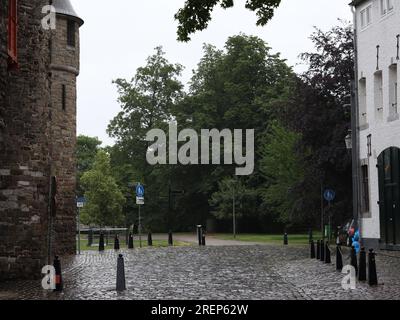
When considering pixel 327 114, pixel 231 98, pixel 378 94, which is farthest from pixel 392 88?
pixel 231 98

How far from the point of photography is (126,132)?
6544 cm

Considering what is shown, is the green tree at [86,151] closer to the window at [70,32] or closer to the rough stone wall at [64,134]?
the window at [70,32]

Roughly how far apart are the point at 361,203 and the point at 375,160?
91.1 inches

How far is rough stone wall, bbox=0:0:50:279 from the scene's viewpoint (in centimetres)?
1820

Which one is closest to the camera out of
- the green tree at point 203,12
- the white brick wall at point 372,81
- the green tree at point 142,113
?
the green tree at point 203,12

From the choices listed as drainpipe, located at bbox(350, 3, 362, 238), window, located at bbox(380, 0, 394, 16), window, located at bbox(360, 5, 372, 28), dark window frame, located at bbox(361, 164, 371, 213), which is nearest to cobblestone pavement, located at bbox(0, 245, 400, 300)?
drainpipe, located at bbox(350, 3, 362, 238)

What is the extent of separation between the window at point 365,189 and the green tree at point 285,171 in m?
8.35

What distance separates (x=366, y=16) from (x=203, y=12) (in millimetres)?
18449

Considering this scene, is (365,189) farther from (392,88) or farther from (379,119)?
(392,88)

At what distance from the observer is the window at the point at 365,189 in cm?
3050

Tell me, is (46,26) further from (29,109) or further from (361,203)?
(361,203)

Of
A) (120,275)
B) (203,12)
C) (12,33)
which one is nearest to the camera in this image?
(203,12)

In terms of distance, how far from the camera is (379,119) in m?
29.1

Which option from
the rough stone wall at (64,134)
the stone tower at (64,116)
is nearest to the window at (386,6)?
the stone tower at (64,116)
